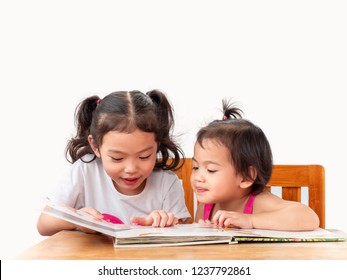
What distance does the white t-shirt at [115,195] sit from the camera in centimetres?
196

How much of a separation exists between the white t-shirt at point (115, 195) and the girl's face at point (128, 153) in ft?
0.58

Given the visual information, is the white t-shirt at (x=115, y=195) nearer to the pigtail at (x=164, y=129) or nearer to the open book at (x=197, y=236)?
the pigtail at (x=164, y=129)

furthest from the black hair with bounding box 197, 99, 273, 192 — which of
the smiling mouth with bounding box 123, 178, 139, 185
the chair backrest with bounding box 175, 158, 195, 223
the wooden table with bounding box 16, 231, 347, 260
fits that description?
the wooden table with bounding box 16, 231, 347, 260

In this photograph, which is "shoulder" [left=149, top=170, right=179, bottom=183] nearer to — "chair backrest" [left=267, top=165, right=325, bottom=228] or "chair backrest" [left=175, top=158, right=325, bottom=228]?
"chair backrest" [left=175, top=158, right=325, bottom=228]

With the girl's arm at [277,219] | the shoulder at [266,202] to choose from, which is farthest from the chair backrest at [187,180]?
the girl's arm at [277,219]

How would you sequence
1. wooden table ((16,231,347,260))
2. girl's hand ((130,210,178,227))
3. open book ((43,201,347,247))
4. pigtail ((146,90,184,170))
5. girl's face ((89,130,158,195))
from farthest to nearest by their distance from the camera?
pigtail ((146,90,184,170)) < girl's face ((89,130,158,195)) < girl's hand ((130,210,178,227)) < open book ((43,201,347,247)) < wooden table ((16,231,347,260))

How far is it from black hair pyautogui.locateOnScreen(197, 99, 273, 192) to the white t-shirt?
0.28m

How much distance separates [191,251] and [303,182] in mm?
Answer: 1028

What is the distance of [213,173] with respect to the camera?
1.77 m

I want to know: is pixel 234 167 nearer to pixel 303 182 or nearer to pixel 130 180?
pixel 130 180

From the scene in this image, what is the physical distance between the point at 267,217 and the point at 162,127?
0.49m

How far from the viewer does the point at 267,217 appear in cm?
158

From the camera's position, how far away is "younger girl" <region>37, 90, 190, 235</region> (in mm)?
1744
